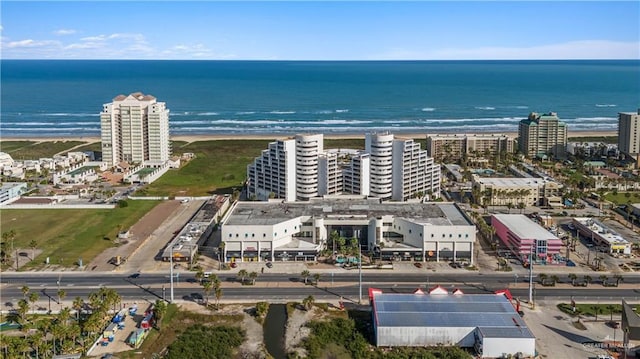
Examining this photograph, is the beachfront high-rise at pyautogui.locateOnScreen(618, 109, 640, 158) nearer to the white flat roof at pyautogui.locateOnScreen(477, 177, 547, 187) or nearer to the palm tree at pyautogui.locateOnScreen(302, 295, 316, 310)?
the white flat roof at pyautogui.locateOnScreen(477, 177, 547, 187)

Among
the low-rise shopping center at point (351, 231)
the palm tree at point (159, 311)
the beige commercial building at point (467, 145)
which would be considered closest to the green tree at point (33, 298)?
the palm tree at point (159, 311)

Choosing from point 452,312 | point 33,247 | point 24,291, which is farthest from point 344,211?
point 33,247

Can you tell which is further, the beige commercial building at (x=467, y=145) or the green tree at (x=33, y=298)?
the beige commercial building at (x=467, y=145)

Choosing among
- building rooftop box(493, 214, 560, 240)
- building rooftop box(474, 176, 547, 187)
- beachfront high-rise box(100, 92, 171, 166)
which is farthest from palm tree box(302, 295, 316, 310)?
beachfront high-rise box(100, 92, 171, 166)

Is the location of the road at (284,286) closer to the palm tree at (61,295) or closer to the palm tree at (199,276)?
the palm tree at (199,276)

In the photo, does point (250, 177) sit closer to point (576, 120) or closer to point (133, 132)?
point (133, 132)

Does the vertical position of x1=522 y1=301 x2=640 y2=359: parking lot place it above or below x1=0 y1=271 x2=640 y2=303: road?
below

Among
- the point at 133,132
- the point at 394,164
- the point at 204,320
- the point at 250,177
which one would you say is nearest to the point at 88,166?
the point at 133,132
